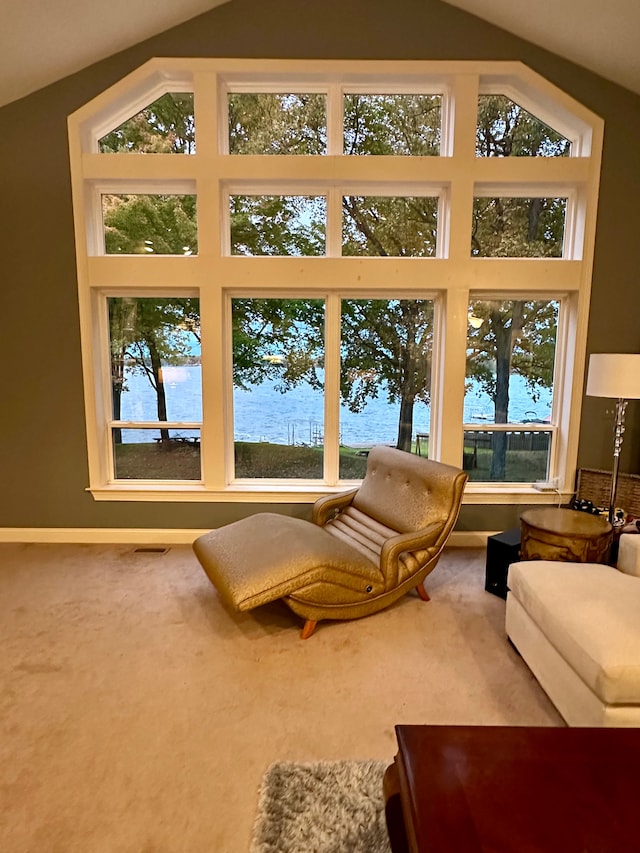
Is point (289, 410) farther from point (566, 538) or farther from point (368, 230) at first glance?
point (566, 538)

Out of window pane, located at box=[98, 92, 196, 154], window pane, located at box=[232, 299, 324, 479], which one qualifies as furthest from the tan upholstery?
window pane, located at box=[98, 92, 196, 154]

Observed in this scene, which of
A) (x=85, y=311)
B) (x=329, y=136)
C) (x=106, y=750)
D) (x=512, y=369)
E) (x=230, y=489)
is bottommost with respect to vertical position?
(x=106, y=750)

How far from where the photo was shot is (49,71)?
3314 mm

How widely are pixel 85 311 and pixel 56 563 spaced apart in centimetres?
189

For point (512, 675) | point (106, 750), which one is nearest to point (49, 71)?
point (106, 750)

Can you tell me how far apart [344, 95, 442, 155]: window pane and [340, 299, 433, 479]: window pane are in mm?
1140

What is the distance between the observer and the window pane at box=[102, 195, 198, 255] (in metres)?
3.70

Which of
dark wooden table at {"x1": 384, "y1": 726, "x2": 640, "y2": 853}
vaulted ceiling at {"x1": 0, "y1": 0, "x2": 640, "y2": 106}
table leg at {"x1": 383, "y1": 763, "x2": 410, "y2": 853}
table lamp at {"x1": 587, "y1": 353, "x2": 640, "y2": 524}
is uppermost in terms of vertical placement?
vaulted ceiling at {"x1": 0, "y1": 0, "x2": 640, "y2": 106}

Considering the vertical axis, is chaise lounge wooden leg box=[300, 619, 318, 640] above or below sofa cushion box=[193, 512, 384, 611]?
below

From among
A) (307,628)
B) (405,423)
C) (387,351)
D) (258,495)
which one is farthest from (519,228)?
(307,628)

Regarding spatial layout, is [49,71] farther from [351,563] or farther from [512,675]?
[512,675]

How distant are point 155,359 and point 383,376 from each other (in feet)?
6.07

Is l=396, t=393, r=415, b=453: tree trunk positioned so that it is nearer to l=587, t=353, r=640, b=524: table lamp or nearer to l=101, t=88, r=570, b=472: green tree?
l=101, t=88, r=570, b=472: green tree

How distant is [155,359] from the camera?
12.7ft
